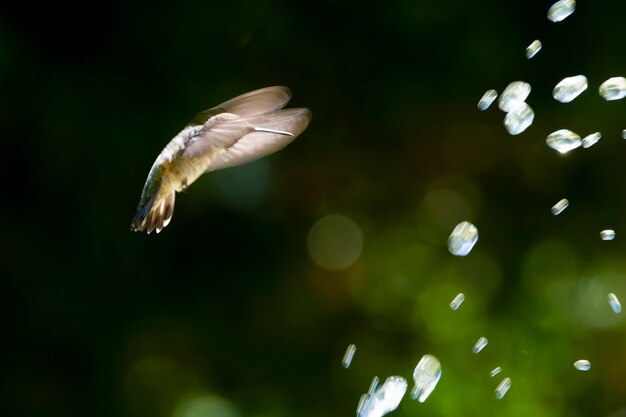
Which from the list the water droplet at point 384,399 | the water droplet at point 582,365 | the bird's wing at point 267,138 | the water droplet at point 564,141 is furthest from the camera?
the water droplet at point 582,365

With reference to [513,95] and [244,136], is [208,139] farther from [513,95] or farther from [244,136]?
[513,95]

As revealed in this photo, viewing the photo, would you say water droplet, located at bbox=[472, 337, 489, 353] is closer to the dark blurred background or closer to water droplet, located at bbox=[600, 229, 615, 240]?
the dark blurred background

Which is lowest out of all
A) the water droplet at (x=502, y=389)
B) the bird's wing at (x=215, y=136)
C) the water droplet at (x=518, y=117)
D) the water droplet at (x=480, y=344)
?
the bird's wing at (x=215, y=136)

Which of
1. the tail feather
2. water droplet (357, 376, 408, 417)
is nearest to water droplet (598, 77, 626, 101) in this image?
water droplet (357, 376, 408, 417)

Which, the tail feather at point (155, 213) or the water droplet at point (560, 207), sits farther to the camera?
the water droplet at point (560, 207)

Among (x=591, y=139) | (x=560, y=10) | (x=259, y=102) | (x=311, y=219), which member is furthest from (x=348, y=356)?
(x=259, y=102)

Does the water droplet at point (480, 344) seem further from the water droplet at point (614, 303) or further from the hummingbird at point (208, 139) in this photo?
the hummingbird at point (208, 139)

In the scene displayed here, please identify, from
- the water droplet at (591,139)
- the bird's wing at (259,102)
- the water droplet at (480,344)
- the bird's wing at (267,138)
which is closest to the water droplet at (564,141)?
the water droplet at (591,139)

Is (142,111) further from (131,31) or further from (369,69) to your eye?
(369,69)
